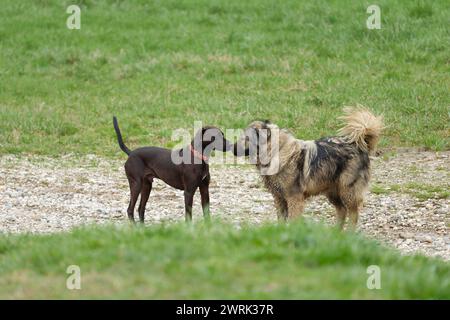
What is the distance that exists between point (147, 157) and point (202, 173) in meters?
0.80

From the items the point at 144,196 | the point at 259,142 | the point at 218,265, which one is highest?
the point at 259,142

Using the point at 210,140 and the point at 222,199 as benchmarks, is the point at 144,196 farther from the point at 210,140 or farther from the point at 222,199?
the point at 222,199

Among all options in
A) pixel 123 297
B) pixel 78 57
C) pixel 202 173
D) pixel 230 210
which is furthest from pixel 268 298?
pixel 78 57

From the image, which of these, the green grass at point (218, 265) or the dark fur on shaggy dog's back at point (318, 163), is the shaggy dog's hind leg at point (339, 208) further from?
the green grass at point (218, 265)

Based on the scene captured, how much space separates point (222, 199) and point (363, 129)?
273cm

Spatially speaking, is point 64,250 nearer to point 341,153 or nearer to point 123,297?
point 123,297

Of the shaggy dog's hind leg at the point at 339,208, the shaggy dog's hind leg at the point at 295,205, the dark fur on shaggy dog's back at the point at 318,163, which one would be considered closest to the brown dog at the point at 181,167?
the dark fur on shaggy dog's back at the point at 318,163

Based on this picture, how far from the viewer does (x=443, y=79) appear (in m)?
16.9

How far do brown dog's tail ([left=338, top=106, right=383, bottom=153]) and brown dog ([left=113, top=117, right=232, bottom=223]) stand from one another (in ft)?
4.67

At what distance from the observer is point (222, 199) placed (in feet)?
40.2

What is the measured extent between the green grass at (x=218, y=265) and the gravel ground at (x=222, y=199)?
2.66m

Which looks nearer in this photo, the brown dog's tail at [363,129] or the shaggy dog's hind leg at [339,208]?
the brown dog's tail at [363,129]

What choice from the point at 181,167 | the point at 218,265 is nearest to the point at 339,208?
the point at 181,167

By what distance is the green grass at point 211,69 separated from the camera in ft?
51.0
